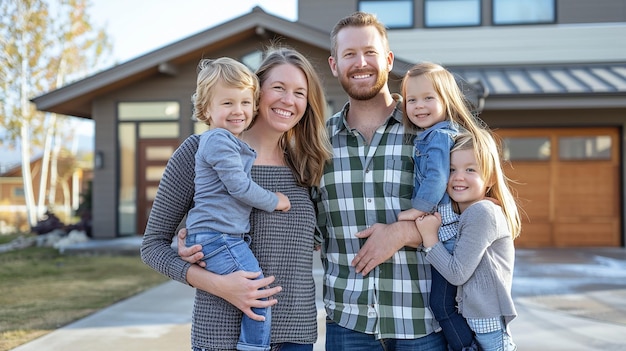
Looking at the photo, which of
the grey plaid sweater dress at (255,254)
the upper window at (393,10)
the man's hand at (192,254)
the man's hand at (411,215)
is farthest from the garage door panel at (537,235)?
the man's hand at (192,254)

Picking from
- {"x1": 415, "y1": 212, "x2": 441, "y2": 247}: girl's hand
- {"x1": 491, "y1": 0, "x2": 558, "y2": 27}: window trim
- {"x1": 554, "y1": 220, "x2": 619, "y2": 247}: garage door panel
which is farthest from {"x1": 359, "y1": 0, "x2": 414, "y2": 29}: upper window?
{"x1": 415, "y1": 212, "x2": 441, "y2": 247}: girl's hand

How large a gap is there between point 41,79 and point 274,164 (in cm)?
2082

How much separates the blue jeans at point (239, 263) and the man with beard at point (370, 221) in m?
0.41

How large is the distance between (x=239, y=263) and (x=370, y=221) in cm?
59

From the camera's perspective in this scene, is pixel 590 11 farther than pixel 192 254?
Yes

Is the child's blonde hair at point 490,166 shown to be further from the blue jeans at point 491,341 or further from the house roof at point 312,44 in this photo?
the house roof at point 312,44

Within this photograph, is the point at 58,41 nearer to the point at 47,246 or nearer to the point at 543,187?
the point at 47,246

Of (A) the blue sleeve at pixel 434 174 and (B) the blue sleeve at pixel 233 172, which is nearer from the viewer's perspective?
(B) the blue sleeve at pixel 233 172

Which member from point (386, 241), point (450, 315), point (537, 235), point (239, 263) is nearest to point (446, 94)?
point (386, 241)

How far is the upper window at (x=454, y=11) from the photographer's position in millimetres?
12867

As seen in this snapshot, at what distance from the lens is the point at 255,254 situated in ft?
7.46

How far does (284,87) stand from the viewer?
7.92 ft

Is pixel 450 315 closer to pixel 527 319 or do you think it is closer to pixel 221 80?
pixel 221 80

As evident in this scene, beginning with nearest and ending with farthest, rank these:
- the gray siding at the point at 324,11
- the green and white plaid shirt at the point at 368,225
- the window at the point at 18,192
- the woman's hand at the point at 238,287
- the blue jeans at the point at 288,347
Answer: the woman's hand at the point at 238,287
the blue jeans at the point at 288,347
the green and white plaid shirt at the point at 368,225
the gray siding at the point at 324,11
the window at the point at 18,192
